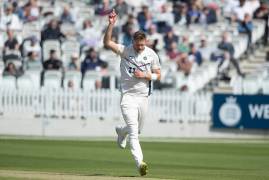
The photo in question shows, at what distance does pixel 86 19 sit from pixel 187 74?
5065 mm

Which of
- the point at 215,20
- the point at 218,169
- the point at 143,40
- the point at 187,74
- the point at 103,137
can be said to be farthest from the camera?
the point at 215,20

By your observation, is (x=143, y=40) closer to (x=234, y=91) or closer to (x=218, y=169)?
(x=218, y=169)

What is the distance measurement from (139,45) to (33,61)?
1768cm

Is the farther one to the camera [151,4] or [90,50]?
[151,4]

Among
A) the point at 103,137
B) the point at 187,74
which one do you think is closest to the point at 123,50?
the point at 103,137

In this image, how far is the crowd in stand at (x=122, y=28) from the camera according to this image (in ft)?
107

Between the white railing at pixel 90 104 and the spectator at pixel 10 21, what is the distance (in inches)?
184

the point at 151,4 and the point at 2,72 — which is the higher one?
the point at 151,4

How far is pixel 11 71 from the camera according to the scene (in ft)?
105

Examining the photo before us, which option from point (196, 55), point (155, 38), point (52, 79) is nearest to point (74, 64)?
point (52, 79)

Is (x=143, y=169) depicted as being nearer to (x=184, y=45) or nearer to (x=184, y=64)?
(x=184, y=64)

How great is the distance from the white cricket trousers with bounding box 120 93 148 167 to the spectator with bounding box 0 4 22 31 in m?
19.5

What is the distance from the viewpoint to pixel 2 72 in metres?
32.2

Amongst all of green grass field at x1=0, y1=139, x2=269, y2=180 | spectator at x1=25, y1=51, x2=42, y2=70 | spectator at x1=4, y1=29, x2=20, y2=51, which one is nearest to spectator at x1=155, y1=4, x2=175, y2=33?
spectator at x1=25, y1=51, x2=42, y2=70
